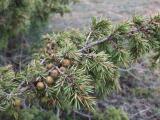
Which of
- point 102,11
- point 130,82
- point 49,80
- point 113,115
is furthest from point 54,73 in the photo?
point 102,11

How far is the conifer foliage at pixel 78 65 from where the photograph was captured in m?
1.48

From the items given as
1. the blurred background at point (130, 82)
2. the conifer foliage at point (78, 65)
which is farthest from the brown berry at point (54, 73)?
the blurred background at point (130, 82)

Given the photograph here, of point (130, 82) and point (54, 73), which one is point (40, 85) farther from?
point (130, 82)

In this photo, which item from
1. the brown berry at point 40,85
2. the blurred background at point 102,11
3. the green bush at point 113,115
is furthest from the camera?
the blurred background at point 102,11

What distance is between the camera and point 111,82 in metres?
1.88

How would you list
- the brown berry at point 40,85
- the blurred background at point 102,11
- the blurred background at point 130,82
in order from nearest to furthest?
the brown berry at point 40,85
the blurred background at point 130,82
the blurred background at point 102,11

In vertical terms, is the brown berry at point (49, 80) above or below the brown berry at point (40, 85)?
above

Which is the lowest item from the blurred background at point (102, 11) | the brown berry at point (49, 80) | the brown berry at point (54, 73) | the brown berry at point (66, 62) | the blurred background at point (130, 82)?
the blurred background at point (130, 82)

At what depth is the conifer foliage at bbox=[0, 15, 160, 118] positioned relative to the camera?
1477 mm

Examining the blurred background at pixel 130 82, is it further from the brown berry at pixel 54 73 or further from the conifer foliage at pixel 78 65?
the brown berry at pixel 54 73

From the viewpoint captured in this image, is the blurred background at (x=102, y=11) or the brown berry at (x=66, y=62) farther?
the blurred background at (x=102, y=11)

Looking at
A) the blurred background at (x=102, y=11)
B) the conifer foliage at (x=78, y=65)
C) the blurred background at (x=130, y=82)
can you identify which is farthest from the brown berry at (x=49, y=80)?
the blurred background at (x=102, y=11)

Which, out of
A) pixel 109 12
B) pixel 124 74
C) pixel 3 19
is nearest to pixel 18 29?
pixel 3 19

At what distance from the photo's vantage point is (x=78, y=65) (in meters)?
1.62
